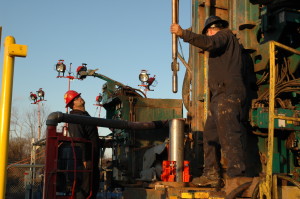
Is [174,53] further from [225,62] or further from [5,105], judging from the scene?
[5,105]

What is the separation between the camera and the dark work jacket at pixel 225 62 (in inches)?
203

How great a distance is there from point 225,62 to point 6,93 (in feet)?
10.3

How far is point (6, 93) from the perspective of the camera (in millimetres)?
2840

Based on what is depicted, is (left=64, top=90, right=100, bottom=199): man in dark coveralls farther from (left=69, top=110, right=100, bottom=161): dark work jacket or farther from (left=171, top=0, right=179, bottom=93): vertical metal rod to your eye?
(left=171, top=0, right=179, bottom=93): vertical metal rod

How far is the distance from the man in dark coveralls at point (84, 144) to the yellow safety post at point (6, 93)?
12.4ft

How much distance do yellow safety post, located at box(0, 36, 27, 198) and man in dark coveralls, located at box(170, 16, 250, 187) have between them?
244cm

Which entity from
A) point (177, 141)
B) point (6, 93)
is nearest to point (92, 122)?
point (177, 141)

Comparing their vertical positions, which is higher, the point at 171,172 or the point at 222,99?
the point at 222,99

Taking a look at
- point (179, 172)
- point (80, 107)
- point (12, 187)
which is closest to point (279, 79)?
point (179, 172)

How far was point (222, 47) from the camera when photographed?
206 inches

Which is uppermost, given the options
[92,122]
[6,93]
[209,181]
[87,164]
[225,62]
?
[225,62]

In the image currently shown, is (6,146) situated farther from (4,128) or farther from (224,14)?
(224,14)

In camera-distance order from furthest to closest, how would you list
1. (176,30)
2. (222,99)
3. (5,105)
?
(222,99)
(176,30)
(5,105)

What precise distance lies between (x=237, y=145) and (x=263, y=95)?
31.8 inches
